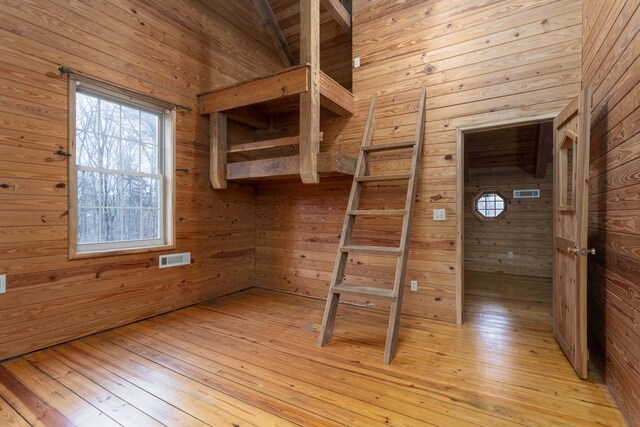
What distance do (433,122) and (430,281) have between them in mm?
1507

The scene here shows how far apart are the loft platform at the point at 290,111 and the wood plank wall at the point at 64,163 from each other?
0.79ft

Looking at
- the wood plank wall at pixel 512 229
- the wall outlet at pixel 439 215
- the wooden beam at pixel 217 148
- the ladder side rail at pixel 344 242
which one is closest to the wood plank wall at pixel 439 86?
the wall outlet at pixel 439 215

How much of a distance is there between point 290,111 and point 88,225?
7.86 ft

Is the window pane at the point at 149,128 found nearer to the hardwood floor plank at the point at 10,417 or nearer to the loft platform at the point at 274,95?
the loft platform at the point at 274,95

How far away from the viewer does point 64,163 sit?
2.32 metres

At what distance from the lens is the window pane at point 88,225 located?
2.49m

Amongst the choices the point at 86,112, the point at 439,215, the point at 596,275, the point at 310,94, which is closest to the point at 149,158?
the point at 86,112

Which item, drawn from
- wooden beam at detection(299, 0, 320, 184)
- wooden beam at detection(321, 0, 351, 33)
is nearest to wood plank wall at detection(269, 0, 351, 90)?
wooden beam at detection(321, 0, 351, 33)

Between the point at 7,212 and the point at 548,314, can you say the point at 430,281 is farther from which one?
the point at 7,212

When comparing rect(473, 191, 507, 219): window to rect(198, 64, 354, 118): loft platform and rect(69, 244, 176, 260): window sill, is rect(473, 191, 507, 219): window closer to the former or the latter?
rect(198, 64, 354, 118): loft platform

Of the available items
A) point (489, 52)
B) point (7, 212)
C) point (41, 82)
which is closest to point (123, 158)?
point (41, 82)

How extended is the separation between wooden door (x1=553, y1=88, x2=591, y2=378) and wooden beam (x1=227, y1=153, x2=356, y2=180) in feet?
5.41

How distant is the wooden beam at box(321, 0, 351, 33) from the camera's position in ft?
10.8

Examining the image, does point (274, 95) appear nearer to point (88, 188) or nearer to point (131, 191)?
point (131, 191)
